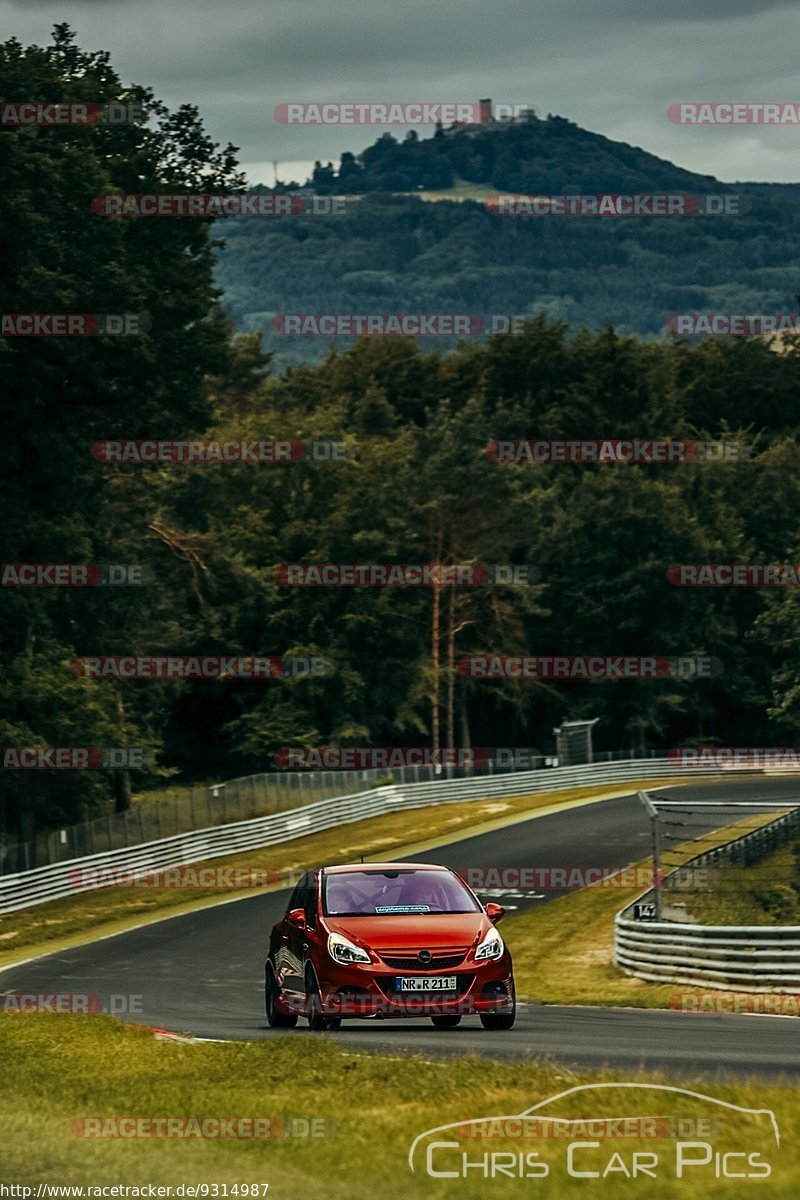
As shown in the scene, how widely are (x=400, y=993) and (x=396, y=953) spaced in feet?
1.07

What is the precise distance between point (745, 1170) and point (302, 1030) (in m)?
9.91

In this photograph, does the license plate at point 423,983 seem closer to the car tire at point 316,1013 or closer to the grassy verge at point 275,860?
the car tire at point 316,1013

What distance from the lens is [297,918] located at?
16.6 meters

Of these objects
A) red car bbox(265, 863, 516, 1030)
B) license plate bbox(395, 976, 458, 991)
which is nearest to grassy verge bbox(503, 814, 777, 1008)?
red car bbox(265, 863, 516, 1030)

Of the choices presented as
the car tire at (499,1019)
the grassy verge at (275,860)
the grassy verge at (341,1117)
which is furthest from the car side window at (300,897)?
the grassy verge at (275,860)

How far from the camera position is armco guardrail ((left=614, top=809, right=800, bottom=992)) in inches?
899

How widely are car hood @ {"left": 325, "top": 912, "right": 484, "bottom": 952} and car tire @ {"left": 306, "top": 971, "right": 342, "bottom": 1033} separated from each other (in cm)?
54

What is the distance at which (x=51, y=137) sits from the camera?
145 ft

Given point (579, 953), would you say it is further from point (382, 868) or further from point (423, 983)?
point (423, 983)

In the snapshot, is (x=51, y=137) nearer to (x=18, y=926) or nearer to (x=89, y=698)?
(x=89, y=698)

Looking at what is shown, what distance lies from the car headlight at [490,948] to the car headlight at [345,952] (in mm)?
935

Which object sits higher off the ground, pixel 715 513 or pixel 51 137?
pixel 51 137

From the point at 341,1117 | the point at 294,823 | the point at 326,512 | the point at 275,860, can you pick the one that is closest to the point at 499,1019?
the point at 341,1117

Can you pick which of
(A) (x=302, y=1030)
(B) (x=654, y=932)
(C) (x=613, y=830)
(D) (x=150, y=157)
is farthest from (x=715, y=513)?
(A) (x=302, y=1030)
